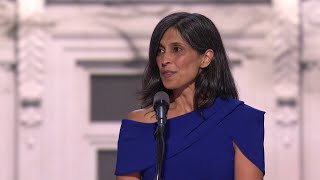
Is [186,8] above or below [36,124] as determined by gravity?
above

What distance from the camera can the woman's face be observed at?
6.56 feet

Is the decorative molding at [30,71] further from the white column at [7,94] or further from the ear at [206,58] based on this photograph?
the ear at [206,58]

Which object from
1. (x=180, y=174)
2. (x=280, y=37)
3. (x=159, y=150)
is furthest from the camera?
(x=280, y=37)

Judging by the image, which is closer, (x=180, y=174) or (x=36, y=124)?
(x=180, y=174)

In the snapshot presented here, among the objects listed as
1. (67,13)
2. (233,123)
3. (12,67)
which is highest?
(67,13)

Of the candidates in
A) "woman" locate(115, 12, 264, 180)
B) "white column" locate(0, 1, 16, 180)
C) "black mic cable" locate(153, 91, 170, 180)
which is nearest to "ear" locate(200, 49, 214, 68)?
"woman" locate(115, 12, 264, 180)

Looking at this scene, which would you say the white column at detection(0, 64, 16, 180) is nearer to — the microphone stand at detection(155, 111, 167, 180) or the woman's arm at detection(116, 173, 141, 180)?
the woman's arm at detection(116, 173, 141, 180)

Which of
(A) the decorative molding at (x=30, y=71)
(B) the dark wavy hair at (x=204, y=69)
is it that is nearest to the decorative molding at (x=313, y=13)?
(A) the decorative molding at (x=30, y=71)

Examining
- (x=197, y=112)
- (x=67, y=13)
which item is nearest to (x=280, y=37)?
(x=67, y=13)

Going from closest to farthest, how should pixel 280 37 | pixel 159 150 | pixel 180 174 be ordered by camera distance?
pixel 159 150 < pixel 180 174 < pixel 280 37

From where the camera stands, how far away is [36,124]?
3.97m

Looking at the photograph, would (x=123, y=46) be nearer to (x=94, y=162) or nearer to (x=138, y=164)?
(x=94, y=162)

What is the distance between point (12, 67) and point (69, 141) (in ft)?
1.45

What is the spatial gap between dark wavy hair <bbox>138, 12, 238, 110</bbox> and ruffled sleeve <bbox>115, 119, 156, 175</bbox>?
0.09 m
